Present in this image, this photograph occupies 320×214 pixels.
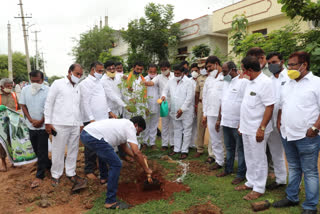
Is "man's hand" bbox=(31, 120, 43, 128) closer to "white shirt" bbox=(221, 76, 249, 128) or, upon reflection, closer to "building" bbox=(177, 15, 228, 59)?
"white shirt" bbox=(221, 76, 249, 128)

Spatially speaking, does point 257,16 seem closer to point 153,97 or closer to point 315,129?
point 153,97

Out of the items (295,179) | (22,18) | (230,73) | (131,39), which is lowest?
(295,179)

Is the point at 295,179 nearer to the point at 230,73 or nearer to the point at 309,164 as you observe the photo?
the point at 309,164

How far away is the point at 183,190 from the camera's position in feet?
13.1

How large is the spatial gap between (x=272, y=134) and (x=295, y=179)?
791 millimetres

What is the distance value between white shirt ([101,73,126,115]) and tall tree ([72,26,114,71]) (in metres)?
22.6

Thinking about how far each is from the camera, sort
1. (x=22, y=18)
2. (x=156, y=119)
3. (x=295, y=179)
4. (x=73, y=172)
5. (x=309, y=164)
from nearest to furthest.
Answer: (x=309, y=164), (x=295, y=179), (x=73, y=172), (x=156, y=119), (x=22, y=18)

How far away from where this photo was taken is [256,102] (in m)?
3.47

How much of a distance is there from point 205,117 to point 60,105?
9.01 feet

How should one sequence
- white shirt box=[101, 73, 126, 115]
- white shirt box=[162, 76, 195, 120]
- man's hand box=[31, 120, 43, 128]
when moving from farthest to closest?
1. white shirt box=[162, 76, 195, 120]
2. white shirt box=[101, 73, 126, 115]
3. man's hand box=[31, 120, 43, 128]

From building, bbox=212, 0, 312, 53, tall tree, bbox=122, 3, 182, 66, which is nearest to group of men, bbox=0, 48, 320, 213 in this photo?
building, bbox=212, 0, 312, 53

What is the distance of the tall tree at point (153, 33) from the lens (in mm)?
17953

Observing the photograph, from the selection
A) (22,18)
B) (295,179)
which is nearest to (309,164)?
(295,179)

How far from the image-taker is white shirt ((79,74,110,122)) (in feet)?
15.5
